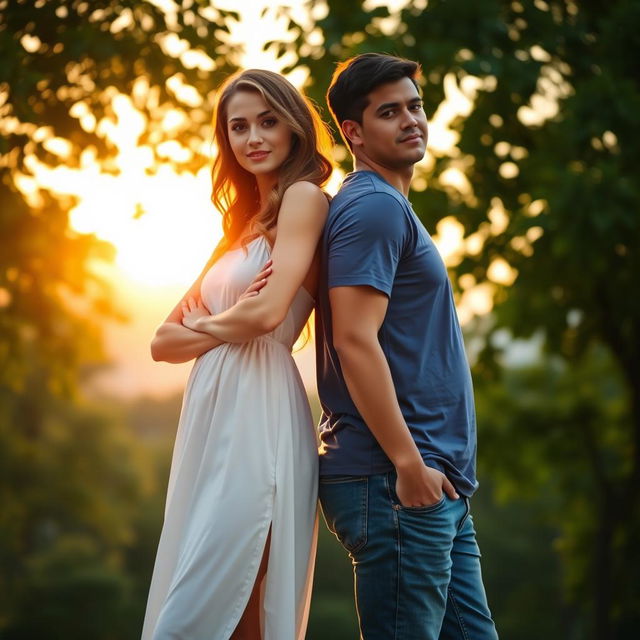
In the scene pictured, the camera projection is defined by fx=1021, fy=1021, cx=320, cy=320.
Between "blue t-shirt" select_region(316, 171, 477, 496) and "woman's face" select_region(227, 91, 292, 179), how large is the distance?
0.34 m

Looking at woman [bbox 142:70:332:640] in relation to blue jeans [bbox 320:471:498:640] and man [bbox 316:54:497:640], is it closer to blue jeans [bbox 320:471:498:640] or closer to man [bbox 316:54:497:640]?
man [bbox 316:54:497:640]

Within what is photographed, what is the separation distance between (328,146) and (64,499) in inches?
1206

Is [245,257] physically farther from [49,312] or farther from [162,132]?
[49,312]

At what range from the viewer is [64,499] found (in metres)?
32.2

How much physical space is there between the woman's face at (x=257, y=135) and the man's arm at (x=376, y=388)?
634 millimetres

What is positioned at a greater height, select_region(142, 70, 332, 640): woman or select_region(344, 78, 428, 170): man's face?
select_region(344, 78, 428, 170): man's face

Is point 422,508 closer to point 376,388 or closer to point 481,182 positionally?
point 376,388

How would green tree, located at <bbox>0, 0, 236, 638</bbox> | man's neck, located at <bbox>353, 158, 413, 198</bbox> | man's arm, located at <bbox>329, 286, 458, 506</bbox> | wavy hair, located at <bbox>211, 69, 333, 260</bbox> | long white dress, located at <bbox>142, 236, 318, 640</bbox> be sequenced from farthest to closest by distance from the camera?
green tree, located at <bbox>0, 0, 236, 638</bbox> < wavy hair, located at <bbox>211, 69, 333, 260</bbox> < man's neck, located at <bbox>353, 158, 413, 198</bbox> < long white dress, located at <bbox>142, 236, 318, 640</bbox> < man's arm, located at <bbox>329, 286, 458, 506</bbox>

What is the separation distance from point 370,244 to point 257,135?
0.66m

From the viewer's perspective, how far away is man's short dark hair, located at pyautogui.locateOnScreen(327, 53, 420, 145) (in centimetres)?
293

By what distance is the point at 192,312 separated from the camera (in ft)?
10.6

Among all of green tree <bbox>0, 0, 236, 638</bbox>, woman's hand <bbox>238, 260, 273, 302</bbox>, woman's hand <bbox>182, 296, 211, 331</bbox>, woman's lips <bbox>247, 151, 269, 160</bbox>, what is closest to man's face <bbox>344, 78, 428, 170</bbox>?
woman's lips <bbox>247, 151, 269, 160</bbox>

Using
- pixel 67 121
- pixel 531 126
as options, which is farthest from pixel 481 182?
pixel 67 121

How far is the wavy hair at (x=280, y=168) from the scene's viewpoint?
3139 mm
